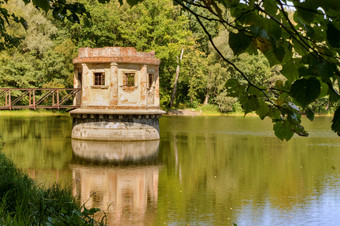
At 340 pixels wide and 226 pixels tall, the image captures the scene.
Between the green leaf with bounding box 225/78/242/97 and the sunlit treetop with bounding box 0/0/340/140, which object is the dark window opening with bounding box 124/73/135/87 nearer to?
the green leaf with bounding box 225/78/242/97

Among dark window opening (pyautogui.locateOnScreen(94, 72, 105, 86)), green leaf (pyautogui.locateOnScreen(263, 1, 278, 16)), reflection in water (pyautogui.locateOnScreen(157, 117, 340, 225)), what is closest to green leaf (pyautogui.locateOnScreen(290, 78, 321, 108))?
green leaf (pyautogui.locateOnScreen(263, 1, 278, 16))

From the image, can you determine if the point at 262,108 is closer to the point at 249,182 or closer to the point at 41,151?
the point at 249,182

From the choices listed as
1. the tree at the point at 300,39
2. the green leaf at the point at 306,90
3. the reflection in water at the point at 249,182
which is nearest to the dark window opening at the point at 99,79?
the reflection in water at the point at 249,182

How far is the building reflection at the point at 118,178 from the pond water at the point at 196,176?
0.02 m

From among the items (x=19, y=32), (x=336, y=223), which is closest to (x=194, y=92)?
(x=19, y=32)

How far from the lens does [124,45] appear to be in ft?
147

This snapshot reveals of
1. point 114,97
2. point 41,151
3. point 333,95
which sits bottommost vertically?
point 41,151

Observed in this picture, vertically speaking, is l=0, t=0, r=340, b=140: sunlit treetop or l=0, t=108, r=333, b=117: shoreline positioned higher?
l=0, t=0, r=340, b=140: sunlit treetop

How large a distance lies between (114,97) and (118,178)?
→ 8.72 m

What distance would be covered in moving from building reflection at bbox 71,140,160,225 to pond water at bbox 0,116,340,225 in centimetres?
2

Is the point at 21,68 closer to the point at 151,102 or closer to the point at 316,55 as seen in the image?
the point at 151,102

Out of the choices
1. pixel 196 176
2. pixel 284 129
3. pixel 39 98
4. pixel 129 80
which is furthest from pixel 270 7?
pixel 39 98

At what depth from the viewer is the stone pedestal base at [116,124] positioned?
867 inches

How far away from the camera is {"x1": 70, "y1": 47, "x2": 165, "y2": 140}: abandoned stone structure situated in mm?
22234
